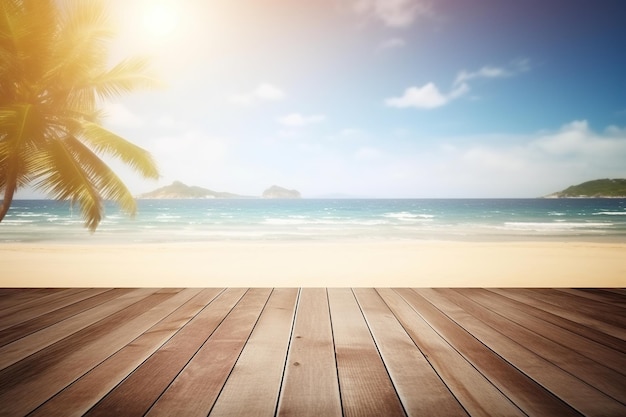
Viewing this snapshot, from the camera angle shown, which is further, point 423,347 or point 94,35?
point 94,35

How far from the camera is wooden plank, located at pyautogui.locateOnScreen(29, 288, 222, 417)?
1.26m

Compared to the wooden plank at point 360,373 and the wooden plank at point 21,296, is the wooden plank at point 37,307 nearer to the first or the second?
the wooden plank at point 21,296

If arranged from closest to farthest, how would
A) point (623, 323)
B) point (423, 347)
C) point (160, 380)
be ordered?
point (160, 380), point (423, 347), point (623, 323)

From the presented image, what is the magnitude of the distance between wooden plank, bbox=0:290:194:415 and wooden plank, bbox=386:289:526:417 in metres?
1.77

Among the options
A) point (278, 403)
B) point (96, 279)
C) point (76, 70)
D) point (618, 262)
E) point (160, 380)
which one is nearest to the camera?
point (278, 403)

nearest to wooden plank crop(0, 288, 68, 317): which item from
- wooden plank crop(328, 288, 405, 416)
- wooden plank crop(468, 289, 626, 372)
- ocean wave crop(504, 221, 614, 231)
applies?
wooden plank crop(328, 288, 405, 416)

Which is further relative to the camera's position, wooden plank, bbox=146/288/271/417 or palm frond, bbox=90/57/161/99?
palm frond, bbox=90/57/161/99

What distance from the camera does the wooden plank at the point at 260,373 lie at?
1.26 meters

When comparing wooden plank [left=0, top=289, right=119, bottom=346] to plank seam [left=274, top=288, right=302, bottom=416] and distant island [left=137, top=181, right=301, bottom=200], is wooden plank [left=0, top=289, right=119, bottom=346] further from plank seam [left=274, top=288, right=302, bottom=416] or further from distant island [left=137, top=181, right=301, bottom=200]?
distant island [left=137, top=181, right=301, bottom=200]

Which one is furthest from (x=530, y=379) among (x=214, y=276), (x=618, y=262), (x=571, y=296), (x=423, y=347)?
(x=618, y=262)

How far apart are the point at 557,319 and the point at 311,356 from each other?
1.96m

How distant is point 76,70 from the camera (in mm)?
5848

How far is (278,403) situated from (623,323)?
103 inches

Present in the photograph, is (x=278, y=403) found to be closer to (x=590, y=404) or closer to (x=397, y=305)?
(x=590, y=404)
